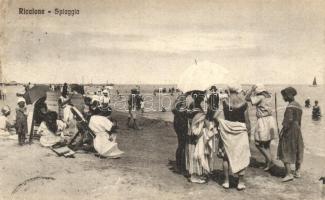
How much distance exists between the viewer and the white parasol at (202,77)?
22.1 feet

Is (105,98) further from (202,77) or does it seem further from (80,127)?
(202,77)

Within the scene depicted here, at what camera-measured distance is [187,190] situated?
21.3 feet

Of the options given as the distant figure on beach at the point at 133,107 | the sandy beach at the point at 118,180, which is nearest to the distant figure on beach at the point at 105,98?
the sandy beach at the point at 118,180

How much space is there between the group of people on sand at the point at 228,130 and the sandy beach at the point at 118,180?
27cm

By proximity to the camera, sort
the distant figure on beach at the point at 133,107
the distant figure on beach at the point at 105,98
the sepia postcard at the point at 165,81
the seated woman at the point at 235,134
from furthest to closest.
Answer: the distant figure on beach at the point at 133,107 → the distant figure on beach at the point at 105,98 → the sepia postcard at the point at 165,81 → the seated woman at the point at 235,134

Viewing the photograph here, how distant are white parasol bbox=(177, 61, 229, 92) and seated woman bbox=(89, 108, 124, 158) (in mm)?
2157

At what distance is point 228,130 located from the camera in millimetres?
6359

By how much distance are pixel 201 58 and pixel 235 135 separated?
10.7ft

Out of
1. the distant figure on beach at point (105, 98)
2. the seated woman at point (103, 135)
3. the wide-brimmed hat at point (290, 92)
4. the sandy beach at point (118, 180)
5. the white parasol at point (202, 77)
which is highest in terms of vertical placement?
the white parasol at point (202, 77)

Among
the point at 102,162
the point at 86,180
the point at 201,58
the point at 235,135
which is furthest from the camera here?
the point at 201,58

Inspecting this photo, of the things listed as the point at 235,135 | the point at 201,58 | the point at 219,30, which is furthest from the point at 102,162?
the point at 219,30

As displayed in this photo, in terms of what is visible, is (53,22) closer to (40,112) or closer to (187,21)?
(40,112)

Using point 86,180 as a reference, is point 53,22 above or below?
above

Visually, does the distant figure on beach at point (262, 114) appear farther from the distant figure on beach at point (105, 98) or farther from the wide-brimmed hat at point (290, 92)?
the distant figure on beach at point (105, 98)
